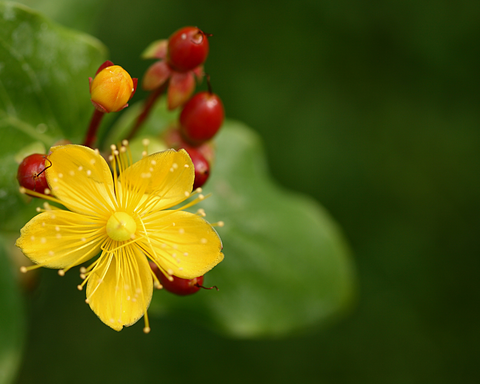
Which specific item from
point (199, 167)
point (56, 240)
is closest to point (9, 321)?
point (56, 240)

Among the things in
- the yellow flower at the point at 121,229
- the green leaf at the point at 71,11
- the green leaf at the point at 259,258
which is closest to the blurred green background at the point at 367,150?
the green leaf at the point at 71,11

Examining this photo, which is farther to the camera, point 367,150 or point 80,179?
point 367,150

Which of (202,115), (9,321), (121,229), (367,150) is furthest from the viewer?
(367,150)

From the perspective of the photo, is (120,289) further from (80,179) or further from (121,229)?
(80,179)

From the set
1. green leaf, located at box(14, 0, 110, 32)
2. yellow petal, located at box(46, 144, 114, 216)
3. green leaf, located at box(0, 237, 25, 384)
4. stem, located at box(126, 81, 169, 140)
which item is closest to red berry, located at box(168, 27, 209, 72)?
stem, located at box(126, 81, 169, 140)

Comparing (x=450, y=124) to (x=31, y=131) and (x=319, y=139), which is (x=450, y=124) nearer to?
(x=319, y=139)

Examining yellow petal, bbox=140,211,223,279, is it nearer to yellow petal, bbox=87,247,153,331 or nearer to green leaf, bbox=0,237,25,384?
yellow petal, bbox=87,247,153,331

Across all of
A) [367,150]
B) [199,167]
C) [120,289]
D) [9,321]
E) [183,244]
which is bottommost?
[9,321]
